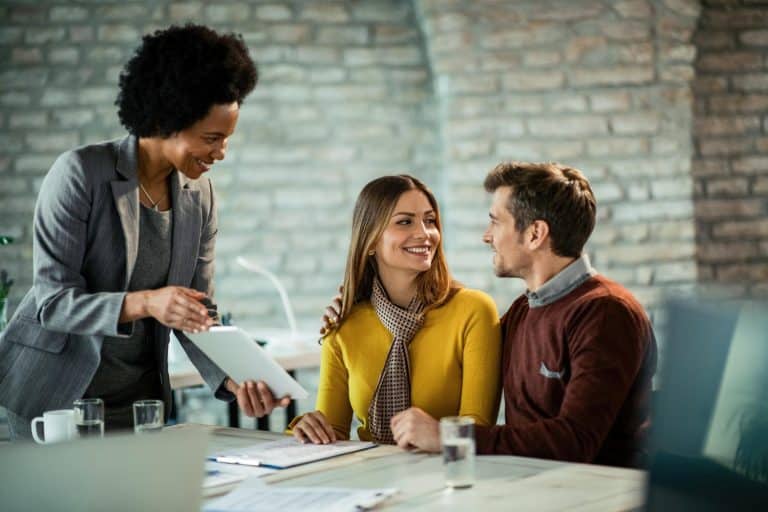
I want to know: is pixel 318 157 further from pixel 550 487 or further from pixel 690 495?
pixel 690 495

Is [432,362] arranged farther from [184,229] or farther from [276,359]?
[276,359]

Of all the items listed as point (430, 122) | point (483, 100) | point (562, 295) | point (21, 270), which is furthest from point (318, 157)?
point (562, 295)

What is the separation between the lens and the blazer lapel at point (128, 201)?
2.25 meters

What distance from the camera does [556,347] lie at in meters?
2.23

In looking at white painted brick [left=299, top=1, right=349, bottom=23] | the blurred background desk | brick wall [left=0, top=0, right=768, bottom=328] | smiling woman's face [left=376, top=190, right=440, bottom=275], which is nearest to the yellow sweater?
smiling woman's face [left=376, top=190, right=440, bottom=275]

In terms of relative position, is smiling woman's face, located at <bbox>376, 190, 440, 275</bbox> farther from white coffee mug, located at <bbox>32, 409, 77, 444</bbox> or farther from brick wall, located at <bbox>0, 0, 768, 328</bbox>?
brick wall, located at <bbox>0, 0, 768, 328</bbox>

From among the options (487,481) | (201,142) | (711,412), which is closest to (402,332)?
(201,142)

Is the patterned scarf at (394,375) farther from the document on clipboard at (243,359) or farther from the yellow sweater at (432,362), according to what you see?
the document on clipboard at (243,359)

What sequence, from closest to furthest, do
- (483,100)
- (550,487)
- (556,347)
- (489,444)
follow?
1. (550,487)
2. (489,444)
3. (556,347)
4. (483,100)

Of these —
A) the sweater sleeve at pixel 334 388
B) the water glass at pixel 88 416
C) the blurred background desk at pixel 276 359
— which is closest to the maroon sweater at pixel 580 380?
the sweater sleeve at pixel 334 388

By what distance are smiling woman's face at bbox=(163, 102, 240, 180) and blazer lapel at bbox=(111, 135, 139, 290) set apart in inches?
3.5

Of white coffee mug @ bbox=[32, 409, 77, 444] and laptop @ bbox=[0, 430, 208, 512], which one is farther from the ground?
laptop @ bbox=[0, 430, 208, 512]

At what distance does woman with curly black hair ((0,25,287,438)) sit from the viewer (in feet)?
7.28

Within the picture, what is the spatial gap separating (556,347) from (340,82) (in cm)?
296
